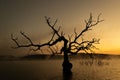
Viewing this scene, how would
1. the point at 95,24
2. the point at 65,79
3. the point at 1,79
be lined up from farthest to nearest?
the point at 95,24 < the point at 1,79 < the point at 65,79

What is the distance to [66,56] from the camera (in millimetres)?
34250

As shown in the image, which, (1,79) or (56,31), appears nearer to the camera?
(1,79)

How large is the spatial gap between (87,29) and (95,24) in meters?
1.10

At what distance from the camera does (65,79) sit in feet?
96.6

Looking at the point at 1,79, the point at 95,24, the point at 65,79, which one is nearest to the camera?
the point at 65,79

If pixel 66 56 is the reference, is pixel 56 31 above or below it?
above

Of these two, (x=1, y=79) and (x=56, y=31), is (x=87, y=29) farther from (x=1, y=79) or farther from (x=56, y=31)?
(x=1, y=79)

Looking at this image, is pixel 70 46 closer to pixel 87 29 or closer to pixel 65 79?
pixel 87 29

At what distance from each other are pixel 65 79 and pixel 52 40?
21.1ft

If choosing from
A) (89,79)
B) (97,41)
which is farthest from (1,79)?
(97,41)

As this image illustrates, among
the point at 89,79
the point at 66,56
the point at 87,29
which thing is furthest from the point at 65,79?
the point at 87,29

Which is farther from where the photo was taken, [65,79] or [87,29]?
[87,29]

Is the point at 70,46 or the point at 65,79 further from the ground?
the point at 70,46

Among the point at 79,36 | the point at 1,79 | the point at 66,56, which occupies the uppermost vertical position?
the point at 79,36
